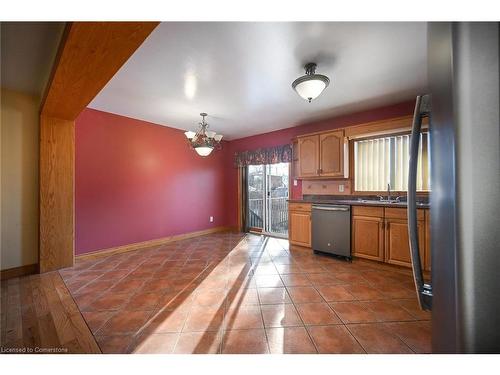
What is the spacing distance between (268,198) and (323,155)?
1878 millimetres

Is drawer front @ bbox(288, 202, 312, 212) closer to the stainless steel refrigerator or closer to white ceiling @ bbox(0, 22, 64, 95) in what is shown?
the stainless steel refrigerator

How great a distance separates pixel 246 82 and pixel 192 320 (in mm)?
2583

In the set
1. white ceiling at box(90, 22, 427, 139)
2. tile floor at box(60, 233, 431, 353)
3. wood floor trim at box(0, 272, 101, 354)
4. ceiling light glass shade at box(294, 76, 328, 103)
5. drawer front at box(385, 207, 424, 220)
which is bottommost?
tile floor at box(60, 233, 431, 353)

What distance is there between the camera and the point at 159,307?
200 centimetres

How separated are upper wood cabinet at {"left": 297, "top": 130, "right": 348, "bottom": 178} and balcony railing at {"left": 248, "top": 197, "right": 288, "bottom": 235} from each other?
123 centimetres

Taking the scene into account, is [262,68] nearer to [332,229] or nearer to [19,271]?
[332,229]

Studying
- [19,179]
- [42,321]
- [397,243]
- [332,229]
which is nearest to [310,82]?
[332,229]

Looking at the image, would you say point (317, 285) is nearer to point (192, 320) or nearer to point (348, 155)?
point (192, 320)

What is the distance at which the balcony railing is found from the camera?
16.5ft

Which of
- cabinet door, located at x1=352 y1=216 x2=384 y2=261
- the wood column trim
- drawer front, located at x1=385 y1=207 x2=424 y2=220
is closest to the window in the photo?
drawer front, located at x1=385 y1=207 x2=424 y2=220

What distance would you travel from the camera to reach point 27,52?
6.53ft

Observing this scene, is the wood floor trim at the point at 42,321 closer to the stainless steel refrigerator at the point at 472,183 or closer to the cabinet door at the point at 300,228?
the stainless steel refrigerator at the point at 472,183

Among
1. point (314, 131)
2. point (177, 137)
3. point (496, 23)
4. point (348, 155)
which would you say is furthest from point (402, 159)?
point (177, 137)

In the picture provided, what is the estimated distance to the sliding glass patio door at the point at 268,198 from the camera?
501cm
